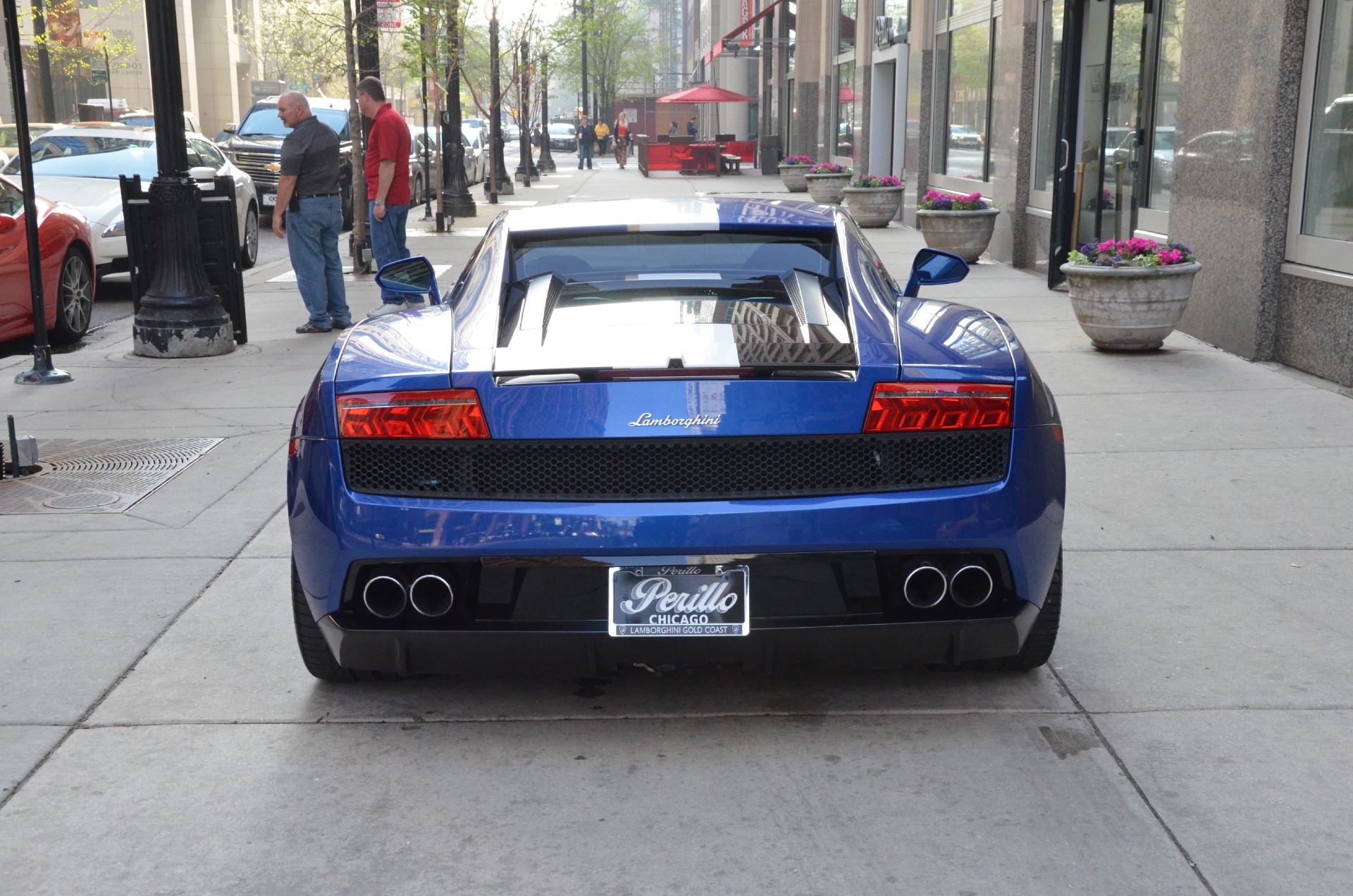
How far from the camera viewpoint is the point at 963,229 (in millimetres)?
16094

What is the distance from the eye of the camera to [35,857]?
3.09 m

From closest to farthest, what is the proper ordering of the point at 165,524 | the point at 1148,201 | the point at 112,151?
the point at 165,524 → the point at 1148,201 → the point at 112,151

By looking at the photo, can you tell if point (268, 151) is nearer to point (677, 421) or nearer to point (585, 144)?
point (677, 421)

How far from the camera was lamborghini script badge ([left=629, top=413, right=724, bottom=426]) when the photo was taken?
11.1ft

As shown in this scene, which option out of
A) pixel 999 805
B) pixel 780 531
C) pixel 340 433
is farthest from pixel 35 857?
pixel 999 805

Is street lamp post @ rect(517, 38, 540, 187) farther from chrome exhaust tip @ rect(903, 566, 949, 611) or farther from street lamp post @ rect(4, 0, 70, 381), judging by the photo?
chrome exhaust tip @ rect(903, 566, 949, 611)

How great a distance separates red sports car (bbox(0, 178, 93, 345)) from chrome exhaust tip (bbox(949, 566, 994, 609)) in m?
8.23

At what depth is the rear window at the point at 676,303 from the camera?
3516 mm

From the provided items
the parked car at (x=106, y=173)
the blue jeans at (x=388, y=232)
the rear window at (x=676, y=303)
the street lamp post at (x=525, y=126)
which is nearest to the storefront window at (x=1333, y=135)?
the rear window at (x=676, y=303)

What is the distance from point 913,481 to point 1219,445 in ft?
13.5

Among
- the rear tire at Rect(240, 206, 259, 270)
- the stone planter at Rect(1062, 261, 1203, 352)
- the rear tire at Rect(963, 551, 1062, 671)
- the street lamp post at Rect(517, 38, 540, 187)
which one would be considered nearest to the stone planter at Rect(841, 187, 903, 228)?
the rear tire at Rect(240, 206, 259, 270)

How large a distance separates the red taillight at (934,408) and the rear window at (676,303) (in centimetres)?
15

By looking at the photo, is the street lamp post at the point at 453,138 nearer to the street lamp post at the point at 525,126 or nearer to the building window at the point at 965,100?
the building window at the point at 965,100

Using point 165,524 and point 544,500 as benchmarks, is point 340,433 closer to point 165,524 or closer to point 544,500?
point 544,500
